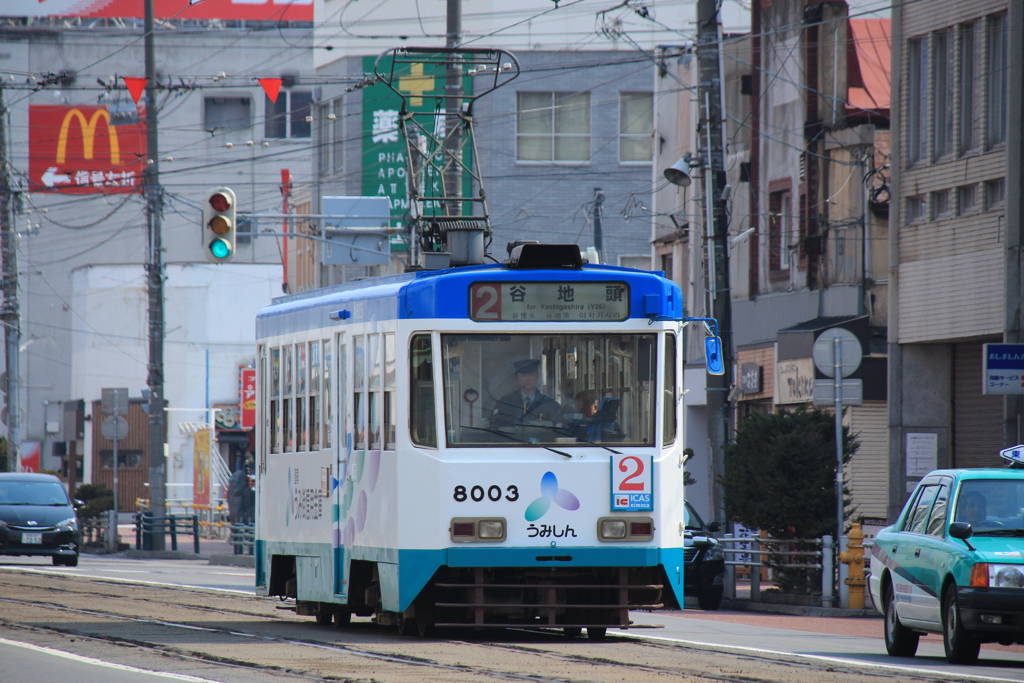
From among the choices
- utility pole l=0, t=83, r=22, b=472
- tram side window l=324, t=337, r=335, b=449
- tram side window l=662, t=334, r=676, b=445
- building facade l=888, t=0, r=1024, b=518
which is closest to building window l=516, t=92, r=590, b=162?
utility pole l=0, t=83, r=22, b=472

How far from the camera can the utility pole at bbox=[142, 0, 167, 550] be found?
1483 inches

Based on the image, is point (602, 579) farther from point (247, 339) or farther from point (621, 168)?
point (247, 339)

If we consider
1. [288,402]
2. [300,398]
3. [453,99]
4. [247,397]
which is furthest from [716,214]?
[247,397]

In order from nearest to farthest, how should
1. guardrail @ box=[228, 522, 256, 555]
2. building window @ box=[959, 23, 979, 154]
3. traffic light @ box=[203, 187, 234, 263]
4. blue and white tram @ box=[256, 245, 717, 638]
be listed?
blue and white tram @ box=[256, 245, 717, 638] < traffic light @ box=[203, 187, 234, 263] < building window @ box=[959, 23, 979, 154] < guardrail @ box=[228, 522, 256, 555]

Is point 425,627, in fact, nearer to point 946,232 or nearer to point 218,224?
point 218,224

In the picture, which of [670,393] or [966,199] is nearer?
[670,393]

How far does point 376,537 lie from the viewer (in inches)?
547

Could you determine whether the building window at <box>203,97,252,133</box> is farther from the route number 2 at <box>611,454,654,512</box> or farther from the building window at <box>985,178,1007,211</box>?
the route number 2 at <box>611,454,654,512</box>

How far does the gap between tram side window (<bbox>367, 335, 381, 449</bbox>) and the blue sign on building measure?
24.9 ft

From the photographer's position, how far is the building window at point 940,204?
1018 inches

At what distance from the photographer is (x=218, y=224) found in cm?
2266

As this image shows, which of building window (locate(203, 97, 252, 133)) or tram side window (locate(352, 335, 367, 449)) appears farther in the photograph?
building window (locate(203, 97, 252, 133))

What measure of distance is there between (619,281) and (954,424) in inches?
565

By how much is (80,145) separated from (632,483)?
6474cm
